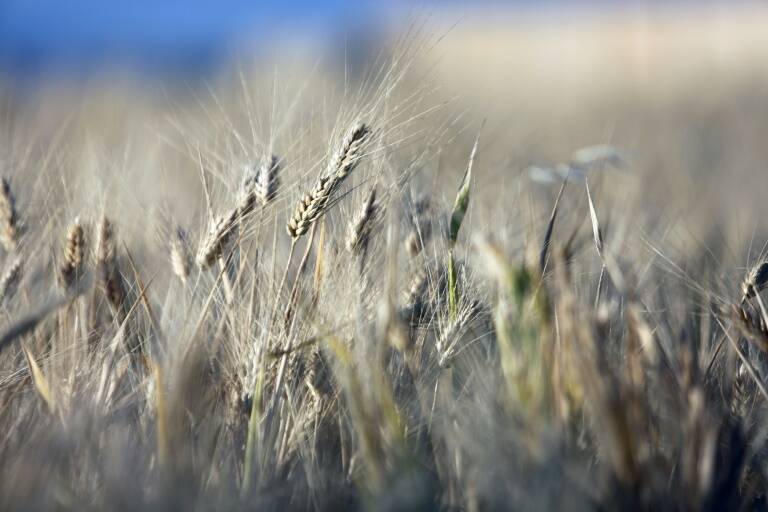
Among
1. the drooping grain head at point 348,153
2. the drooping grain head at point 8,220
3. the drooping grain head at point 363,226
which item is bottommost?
the drooping grain head at point 363,226

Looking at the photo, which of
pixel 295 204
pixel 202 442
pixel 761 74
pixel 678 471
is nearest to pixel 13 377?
pixel 202 442

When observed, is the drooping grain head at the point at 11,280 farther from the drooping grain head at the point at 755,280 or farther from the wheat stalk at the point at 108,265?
the drooping grain head at the point at 755,280

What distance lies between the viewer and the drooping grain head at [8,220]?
1476 millimetres

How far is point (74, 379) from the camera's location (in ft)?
4.09

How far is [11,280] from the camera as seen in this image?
1.44 m

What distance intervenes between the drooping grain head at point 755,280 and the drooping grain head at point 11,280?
1358 mm

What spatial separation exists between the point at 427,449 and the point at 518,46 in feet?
36.4

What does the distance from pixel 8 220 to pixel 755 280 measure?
1.42 m

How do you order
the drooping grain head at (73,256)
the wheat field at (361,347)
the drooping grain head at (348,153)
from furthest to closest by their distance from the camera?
the drooping grain head at (73,256) → the drooping grain head at (348,153) → the wheat field at (361,347)

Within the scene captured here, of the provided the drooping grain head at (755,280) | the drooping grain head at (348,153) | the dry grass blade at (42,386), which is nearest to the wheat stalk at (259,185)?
the drooping grain head at (348,153)

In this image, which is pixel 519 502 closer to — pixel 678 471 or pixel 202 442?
pixel 678 471

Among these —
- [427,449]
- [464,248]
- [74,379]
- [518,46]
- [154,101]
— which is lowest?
[427,449]

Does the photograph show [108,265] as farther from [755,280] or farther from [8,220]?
[755,280]

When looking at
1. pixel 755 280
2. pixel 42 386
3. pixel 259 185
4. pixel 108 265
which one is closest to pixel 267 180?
pixel 259 185
